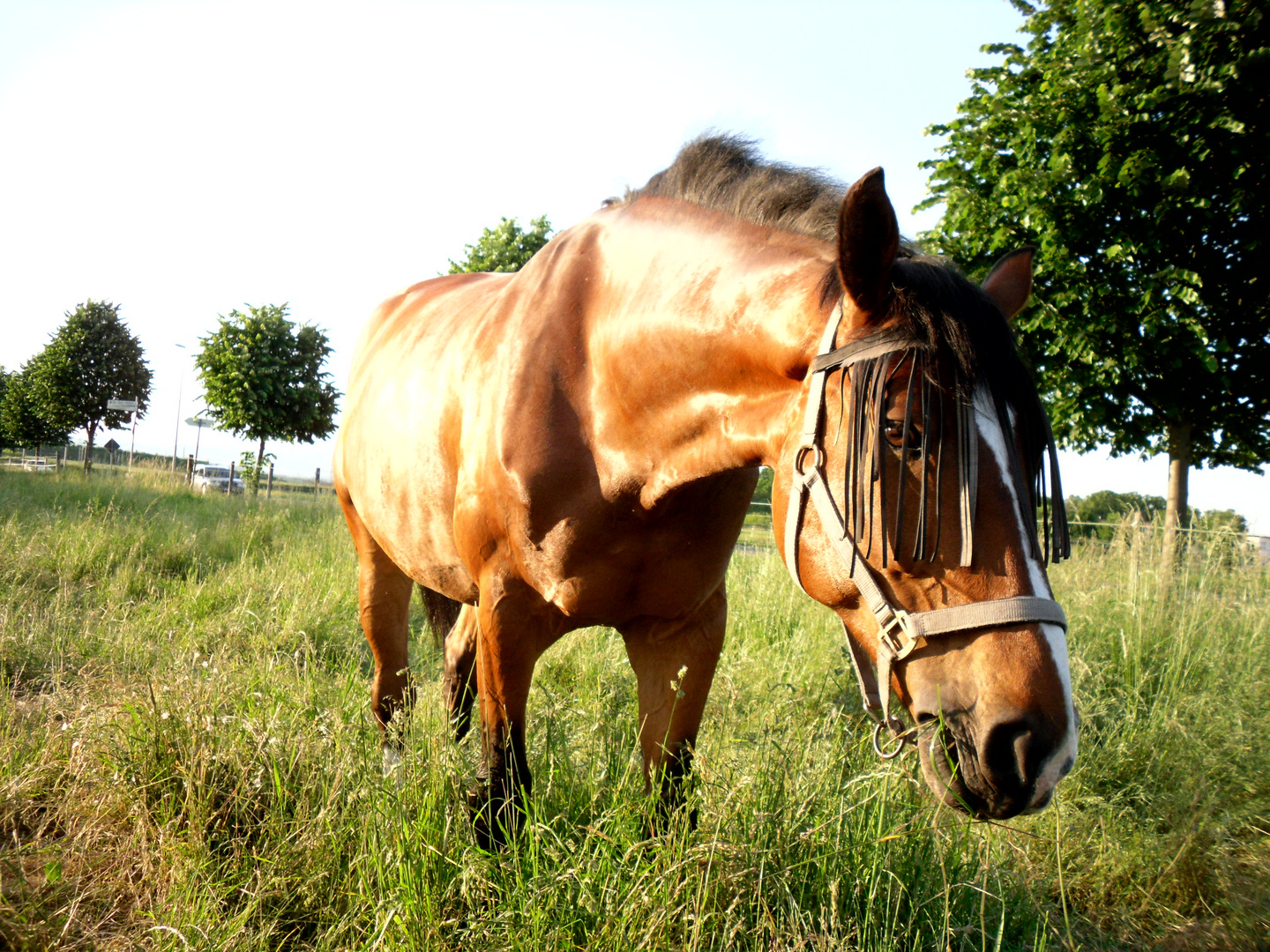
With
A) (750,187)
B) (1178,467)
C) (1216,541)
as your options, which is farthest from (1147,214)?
(750,187)

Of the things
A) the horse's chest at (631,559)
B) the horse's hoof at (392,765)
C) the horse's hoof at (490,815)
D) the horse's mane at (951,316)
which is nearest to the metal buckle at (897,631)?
the horse's mane at (951,316)

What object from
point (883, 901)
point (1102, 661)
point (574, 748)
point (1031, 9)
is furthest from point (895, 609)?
point (1031, 9)

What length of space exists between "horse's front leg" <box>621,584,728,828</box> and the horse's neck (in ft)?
1.64

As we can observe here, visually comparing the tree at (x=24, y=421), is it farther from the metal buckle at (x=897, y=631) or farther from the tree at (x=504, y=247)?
the metal buckle at (x=897, y=631)

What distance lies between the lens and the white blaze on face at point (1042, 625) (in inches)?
48.4

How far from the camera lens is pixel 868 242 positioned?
1.42 meters

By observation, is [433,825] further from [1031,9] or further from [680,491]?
[1031,9]

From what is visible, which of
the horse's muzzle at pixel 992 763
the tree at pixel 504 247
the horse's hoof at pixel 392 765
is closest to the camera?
the horse's muzzle at pixel 992 763

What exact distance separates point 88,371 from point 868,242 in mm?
40056

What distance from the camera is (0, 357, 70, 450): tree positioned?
3522 cm

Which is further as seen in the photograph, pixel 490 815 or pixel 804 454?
pixel 490 815

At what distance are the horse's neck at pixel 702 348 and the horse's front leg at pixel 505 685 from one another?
0.53 m

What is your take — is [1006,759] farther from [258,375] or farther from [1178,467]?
[258,375]

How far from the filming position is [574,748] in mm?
2746
